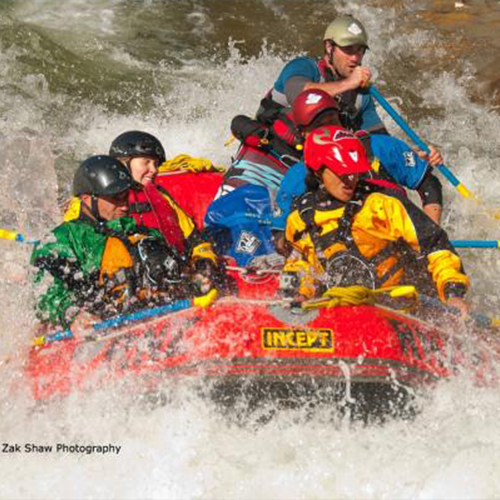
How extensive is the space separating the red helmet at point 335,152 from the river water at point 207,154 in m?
1.29

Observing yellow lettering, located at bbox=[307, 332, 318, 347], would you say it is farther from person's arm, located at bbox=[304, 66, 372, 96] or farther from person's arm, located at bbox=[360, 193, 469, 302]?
person's arm, located at bbox=[304, 66, 372, 96]

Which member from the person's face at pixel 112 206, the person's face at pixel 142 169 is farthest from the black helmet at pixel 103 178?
the person's face at pixel 142 169

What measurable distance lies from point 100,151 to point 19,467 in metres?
5.03

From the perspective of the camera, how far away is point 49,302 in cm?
503

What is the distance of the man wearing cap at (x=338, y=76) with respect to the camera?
6.19 m

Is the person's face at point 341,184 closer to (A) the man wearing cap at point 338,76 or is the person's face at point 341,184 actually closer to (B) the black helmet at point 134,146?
(A) the man wearing cap at point 338,76

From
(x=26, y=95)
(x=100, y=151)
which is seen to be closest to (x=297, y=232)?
(x=100, y=151)

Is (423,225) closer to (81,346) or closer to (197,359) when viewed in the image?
(197,359)

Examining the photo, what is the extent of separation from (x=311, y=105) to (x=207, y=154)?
4.03m

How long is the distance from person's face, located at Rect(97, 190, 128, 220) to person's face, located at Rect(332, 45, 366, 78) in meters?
1.99

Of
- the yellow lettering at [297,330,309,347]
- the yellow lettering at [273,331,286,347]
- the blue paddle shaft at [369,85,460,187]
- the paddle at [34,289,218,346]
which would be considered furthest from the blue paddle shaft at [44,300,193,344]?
the blue paddle shaft at [369,85,460,187]

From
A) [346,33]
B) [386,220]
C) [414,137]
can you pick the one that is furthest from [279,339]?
[414,137]

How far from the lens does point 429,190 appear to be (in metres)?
6.30

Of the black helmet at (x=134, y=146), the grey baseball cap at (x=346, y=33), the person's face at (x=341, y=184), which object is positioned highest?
the grey baseball cap at (x=346, y=33)
